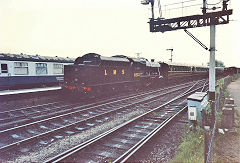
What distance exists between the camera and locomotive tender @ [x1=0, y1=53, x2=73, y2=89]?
634 inches

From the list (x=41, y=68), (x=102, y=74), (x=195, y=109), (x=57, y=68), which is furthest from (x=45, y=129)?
(x=57, y=68)

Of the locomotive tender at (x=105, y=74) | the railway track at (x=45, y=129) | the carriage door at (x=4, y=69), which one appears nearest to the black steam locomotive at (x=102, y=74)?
the locomotive tender at (x=105, y=74)

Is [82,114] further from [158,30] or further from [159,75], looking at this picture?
[159,75]

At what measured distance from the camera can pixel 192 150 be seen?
4.77 metres

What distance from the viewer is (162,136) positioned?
21.1 ft

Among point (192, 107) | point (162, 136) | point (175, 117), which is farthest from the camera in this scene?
point (175, 117)

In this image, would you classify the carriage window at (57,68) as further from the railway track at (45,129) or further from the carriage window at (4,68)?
the railway track at (45,129)

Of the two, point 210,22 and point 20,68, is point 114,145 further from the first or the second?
point 20,68

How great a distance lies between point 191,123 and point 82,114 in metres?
5.43

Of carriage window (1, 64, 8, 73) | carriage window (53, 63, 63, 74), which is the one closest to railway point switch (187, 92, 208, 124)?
carriage window (1, 64, 8, 73)

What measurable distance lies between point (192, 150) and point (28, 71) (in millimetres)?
17508

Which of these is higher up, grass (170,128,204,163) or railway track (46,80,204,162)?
grass (170,128,204,163)

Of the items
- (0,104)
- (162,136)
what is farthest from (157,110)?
(0,104)

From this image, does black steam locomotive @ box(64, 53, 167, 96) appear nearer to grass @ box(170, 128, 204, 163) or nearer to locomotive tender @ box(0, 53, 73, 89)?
locomotive tender @ box(0, 53, 73, 89)
